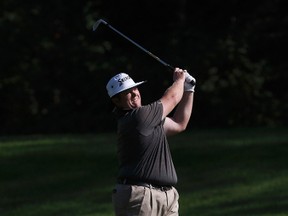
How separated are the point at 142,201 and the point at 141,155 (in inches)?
13.0

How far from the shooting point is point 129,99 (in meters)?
7.43

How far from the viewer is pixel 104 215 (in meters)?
13.5

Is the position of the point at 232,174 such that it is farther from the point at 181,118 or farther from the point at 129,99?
the point at 129,99

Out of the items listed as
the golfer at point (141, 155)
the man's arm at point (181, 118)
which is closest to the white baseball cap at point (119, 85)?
the golfer at point (141, 155)

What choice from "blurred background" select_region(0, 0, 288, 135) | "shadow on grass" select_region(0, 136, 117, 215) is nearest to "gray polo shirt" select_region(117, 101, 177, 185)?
"shadow on grass" select_region(0, 136, 117, 215)

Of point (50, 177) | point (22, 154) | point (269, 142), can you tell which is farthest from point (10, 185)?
point (269, 142)

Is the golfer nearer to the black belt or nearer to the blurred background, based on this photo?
the black belt

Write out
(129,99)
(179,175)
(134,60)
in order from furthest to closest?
(134,60) → (179,175) → (129,99)

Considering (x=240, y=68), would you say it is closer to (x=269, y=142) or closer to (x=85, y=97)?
(x=85, y=97)

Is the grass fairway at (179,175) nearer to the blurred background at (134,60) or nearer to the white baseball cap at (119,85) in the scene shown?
the white baseball cap at (119,85)

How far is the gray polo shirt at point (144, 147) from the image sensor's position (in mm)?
7320

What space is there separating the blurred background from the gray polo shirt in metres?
25.7

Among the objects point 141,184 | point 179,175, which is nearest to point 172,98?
point 141,184

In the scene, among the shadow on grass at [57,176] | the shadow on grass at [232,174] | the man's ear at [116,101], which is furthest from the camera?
the shadow on grass at [57,176]
